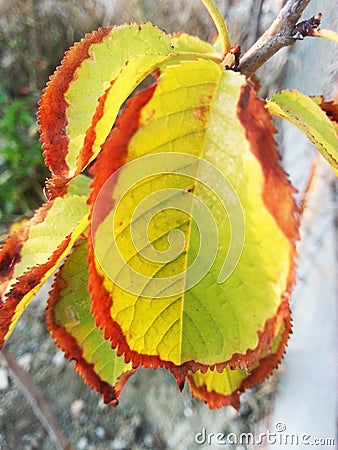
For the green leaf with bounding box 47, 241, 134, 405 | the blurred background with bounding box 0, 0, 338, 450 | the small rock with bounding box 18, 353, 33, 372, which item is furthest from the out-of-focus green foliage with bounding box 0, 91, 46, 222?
the green leaf with bounding box 47, 241, 134, 405

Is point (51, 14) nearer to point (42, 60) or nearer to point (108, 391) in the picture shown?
point (42, 60)

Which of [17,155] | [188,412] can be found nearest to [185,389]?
[188,412]

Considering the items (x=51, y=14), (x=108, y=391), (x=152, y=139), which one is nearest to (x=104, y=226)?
(x=152, y=139)

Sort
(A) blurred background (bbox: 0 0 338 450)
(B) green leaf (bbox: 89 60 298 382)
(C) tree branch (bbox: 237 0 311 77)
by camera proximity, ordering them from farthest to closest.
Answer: (A) blurred background (bbox: 0 0 338 450)
(C) tree branch (bbox: 237 0 311 77)
(B) green leaf (bbox: 89 60 298 382)

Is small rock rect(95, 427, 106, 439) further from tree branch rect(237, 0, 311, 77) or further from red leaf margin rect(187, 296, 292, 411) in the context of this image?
tree branch rect(237, 0, 311, 77)

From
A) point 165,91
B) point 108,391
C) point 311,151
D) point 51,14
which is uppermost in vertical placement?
point 51,14

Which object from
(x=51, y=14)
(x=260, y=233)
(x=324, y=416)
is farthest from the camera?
(x=51, y=14)

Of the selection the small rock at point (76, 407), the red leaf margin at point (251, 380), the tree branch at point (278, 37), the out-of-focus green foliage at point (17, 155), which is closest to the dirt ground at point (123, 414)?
the small rock at point (76, 407)
